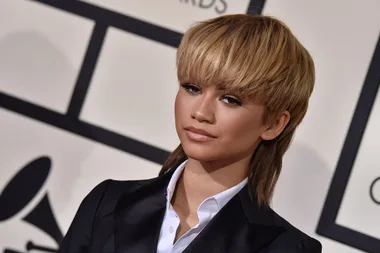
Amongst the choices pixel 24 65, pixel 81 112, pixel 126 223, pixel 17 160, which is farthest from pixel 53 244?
pixel 126 223

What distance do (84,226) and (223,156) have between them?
0.28 meters

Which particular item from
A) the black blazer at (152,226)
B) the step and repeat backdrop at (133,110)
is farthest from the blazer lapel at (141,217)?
the step and repeat backdrop at (133,110)

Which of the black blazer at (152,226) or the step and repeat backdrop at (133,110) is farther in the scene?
the step and repeat backdrop at (133,110)

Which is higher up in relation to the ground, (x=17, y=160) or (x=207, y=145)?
(x=207, y=145)

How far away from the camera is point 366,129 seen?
Result: 1.63 meters

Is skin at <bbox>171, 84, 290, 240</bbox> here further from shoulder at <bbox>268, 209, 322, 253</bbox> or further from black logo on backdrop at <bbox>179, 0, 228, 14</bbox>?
black logo on backdrop at <bbox>179, 0, 228, 14</bbox>

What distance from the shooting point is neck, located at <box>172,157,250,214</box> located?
3.73 feet

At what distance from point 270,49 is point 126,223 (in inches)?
14.8

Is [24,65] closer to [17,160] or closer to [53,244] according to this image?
[17,160]

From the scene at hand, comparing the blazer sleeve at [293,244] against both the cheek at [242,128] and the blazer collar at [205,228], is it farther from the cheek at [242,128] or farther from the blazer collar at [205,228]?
the cheek at [242,128]

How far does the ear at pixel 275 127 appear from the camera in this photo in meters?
1.14

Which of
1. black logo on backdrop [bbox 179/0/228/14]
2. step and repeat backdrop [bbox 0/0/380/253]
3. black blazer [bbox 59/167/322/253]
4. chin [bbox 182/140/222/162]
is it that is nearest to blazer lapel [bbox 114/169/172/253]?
black blazer [bbox 59/167/322/253]

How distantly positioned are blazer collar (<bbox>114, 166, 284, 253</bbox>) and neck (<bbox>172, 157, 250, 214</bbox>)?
29 millimetres

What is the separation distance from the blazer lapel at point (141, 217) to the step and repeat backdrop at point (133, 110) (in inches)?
20.8
